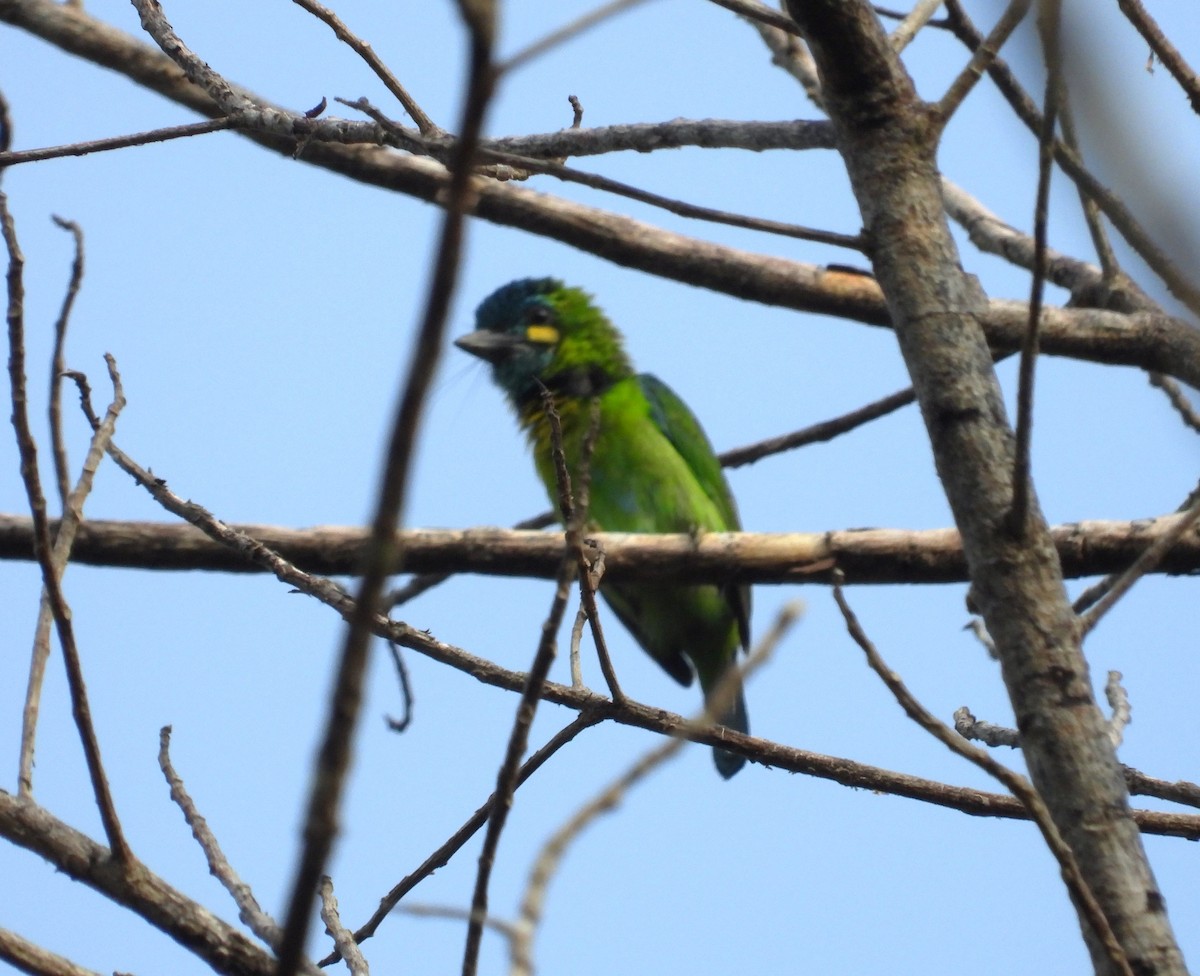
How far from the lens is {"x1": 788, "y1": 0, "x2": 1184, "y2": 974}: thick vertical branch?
1.73 meters

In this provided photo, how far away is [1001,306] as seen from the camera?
484cm

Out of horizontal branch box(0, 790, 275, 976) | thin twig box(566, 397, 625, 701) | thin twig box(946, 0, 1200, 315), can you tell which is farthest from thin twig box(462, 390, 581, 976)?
thin twig box(946, 0, 1200, 315)

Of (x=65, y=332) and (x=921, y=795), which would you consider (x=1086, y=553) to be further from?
(x=65, y=332)

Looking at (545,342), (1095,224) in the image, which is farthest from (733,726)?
(1095,224)

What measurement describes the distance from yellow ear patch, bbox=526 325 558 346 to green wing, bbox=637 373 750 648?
54 cm

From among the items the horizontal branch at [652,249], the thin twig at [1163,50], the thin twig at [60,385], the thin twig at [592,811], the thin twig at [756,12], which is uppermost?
the horizontal branch at [652,249]

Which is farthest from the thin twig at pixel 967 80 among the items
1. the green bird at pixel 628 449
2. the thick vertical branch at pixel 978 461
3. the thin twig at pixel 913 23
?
the green bird at pixel 628 449

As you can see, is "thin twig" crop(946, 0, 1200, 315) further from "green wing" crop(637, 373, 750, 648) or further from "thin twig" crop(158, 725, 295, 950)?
"green wing" crop(637, 373, 750, 648)

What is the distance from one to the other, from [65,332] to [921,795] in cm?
172

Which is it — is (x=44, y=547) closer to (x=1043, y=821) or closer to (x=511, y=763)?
(x=511, y=763)

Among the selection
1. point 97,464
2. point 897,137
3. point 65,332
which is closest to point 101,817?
point 97,464

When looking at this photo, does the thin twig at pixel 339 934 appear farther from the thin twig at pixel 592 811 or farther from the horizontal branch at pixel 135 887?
the thin twig at pixel 592 811

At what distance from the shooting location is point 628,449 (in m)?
6.79

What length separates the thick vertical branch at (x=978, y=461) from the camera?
5.68 ft
